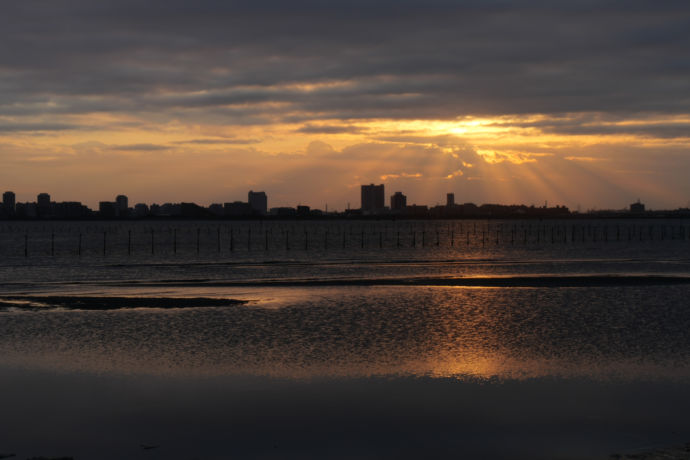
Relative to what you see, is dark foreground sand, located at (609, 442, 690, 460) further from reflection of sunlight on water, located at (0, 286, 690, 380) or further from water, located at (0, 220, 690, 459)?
reflection of sunlight on water, located at (0, 286, 690, 380)

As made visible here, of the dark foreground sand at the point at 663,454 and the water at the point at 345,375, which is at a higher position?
the dark foreground sand at the point at 663,454

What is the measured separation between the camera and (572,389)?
17.5 metres

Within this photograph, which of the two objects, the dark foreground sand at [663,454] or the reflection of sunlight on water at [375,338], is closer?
the dark foreground sand at [663,454]

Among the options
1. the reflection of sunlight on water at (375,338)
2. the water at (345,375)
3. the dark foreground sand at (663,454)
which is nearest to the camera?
the dark foreground sand at (663,454)

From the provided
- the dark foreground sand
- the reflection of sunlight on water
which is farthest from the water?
the dark foreground sand

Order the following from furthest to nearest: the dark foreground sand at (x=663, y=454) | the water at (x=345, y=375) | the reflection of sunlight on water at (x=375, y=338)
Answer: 1. the reflection of sunlight on water at (x=375, y=338)
2. the water at (x=345, y=375)
3. the dark foreground sand at (x=663, y=454)

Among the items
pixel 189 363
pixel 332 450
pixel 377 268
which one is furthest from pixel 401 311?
pixel 377 268

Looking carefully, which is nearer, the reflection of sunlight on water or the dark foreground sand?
the dark foreground sand

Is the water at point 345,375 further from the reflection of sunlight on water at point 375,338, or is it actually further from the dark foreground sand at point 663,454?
the dark foreground sand at point 663,454

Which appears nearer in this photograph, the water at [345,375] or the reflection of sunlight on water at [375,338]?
the water at [345,375]

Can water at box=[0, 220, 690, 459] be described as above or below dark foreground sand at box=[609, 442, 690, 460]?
below

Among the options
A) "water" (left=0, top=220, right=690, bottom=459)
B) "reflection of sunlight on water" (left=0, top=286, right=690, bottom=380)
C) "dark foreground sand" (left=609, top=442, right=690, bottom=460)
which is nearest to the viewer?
"dark foreground sand" (left=609, top=442, right=690, bottom=460)

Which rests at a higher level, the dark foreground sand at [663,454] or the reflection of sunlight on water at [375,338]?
the dark foreground sand at [663,454]

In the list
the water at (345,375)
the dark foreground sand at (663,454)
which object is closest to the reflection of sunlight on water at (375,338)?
the water at (345,375)
